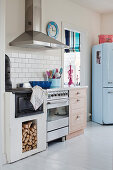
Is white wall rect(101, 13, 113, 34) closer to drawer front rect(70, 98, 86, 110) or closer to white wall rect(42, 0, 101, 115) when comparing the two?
white wall rect(42, 0, 101, 115)

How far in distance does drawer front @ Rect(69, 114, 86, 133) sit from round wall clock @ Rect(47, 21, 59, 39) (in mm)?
1600

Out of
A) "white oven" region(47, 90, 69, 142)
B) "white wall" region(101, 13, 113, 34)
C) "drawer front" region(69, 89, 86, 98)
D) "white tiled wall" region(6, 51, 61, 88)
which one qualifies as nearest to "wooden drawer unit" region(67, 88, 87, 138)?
"drawer front" region(69, 89, 86, 98)

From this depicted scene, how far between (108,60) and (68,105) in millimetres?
1650

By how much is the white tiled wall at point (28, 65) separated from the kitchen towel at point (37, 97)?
66cm

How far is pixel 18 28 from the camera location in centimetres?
359

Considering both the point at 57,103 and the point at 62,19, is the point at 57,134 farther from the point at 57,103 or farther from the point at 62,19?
the point at 62,19

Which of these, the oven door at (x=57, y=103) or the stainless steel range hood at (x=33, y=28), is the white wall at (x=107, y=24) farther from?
the oven door at (x=57, y=103)

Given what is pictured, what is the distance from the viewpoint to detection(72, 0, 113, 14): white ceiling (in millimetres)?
4648

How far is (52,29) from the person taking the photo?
4238mm

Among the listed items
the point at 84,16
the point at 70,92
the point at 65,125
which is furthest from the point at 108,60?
the point at 65,125

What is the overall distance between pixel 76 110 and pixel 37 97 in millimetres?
1153

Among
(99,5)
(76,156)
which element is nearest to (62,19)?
(99,5)

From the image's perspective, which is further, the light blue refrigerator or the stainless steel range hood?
the light blue refrigerator

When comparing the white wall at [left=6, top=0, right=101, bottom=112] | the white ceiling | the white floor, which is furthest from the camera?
the white ceiling
